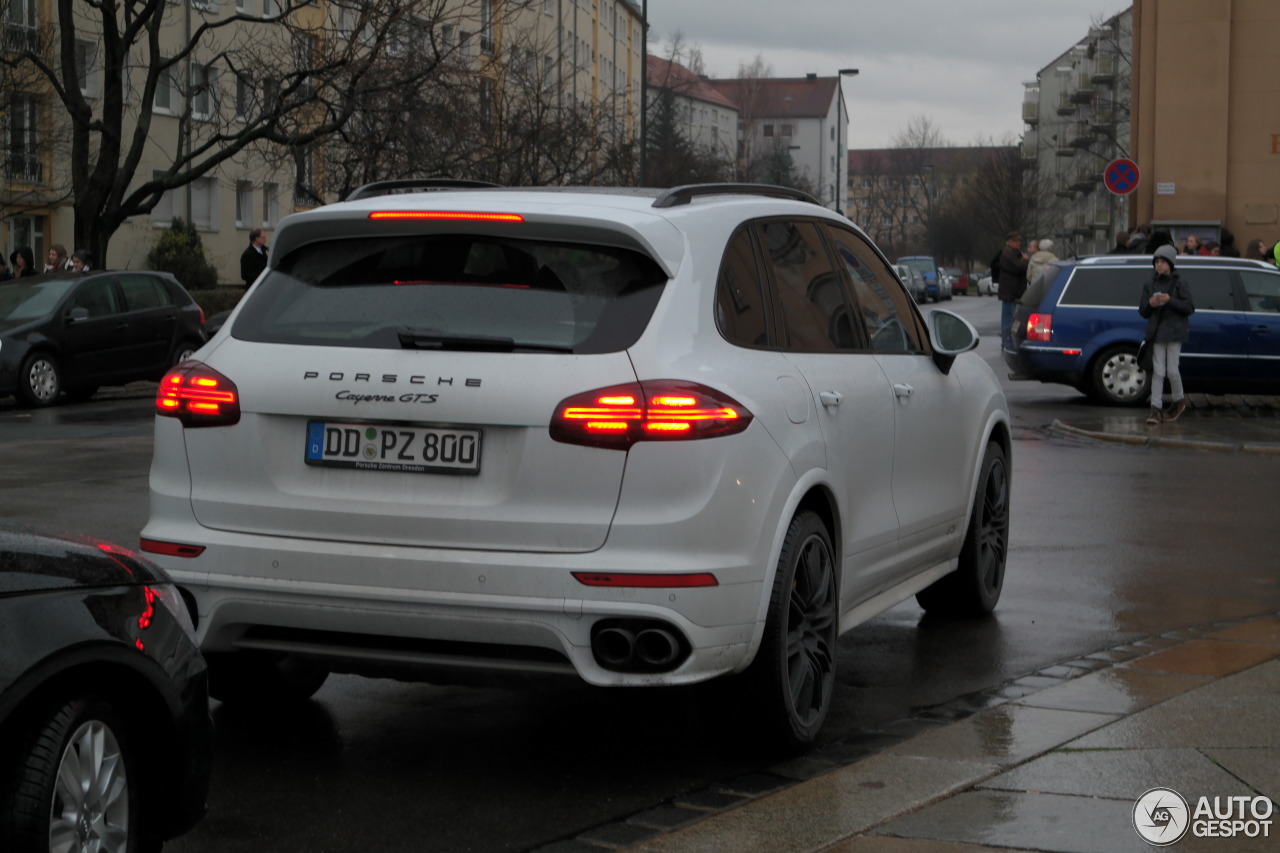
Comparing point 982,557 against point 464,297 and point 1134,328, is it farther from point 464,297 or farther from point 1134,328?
point 1134,328

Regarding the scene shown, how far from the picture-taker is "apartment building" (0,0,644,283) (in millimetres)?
30891

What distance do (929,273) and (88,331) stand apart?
63.8 m

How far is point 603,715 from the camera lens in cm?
604

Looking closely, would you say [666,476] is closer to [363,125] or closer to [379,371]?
[379,371]

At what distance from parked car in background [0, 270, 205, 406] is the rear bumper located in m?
16.9

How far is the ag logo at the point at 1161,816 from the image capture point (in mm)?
4465

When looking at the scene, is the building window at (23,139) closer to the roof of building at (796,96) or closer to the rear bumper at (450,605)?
the rear bumper at (450,605)

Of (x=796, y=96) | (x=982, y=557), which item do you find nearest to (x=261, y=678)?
(x=982, y=557)

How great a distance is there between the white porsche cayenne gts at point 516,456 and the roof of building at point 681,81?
285ft

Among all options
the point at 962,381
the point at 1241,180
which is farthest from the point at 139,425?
the point at 1241,180

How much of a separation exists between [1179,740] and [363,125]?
90.2 feet

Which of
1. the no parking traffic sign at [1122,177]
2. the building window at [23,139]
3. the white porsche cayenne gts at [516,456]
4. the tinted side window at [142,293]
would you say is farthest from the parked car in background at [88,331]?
the white porsche cayenne gts at [516,456]

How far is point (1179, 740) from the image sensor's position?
5.41 meters

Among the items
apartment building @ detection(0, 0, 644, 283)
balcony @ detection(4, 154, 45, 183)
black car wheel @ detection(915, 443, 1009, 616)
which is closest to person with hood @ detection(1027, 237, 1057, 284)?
apartment building @ detection(0, 0, 644, 283)
